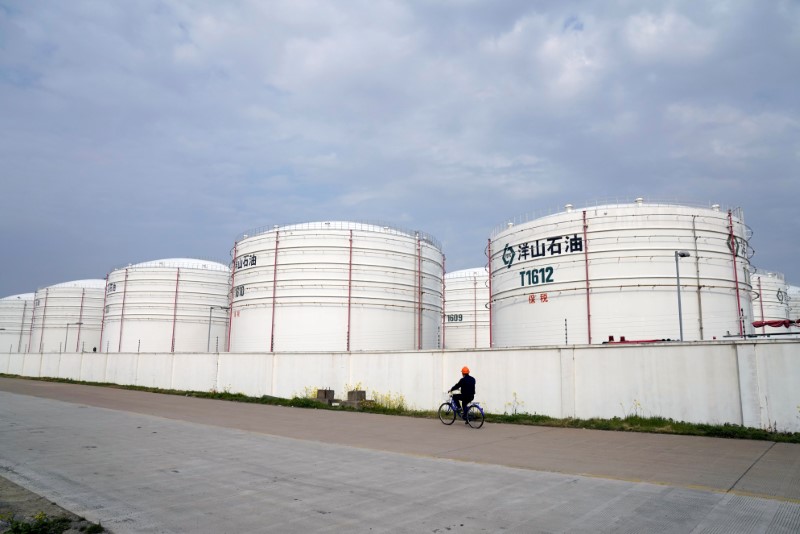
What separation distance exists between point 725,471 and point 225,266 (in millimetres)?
53753

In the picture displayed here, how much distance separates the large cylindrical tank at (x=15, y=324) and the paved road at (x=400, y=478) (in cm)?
7457

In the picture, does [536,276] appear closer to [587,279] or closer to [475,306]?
[587,279]

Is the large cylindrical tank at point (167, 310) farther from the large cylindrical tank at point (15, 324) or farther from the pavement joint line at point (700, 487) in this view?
the pavement joint line at point (700, 487)

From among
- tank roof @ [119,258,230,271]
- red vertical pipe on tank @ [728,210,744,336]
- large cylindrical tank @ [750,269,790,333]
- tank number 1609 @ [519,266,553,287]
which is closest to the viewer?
red vertical pipe on tank @ [728,210,744,336]

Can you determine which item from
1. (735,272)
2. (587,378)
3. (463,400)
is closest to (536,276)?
(735,272)

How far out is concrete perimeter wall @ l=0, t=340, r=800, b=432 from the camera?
1462 centimetres

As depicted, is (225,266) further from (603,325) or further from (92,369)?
(603,325)

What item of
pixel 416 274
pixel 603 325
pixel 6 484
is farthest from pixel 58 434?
pixel 416 274

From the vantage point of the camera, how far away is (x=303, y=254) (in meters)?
36.9

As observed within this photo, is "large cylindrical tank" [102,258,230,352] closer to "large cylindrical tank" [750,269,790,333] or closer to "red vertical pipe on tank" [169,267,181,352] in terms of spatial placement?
"red vertical pipe on tank" [169,267,181,352]

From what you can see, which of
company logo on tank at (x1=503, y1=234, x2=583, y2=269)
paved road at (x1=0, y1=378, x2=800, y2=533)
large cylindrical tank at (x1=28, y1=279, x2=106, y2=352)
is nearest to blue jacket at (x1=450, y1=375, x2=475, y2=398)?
paved road at (x1=0, y1=378, x2=800, y2=533)

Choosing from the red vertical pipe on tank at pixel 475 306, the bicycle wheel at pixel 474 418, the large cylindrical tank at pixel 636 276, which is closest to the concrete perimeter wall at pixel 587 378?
the bicycle wheel at pixel 474 418

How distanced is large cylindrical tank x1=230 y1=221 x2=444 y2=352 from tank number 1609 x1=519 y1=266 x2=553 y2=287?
10.3 meters

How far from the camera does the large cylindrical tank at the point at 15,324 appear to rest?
78.1 m
